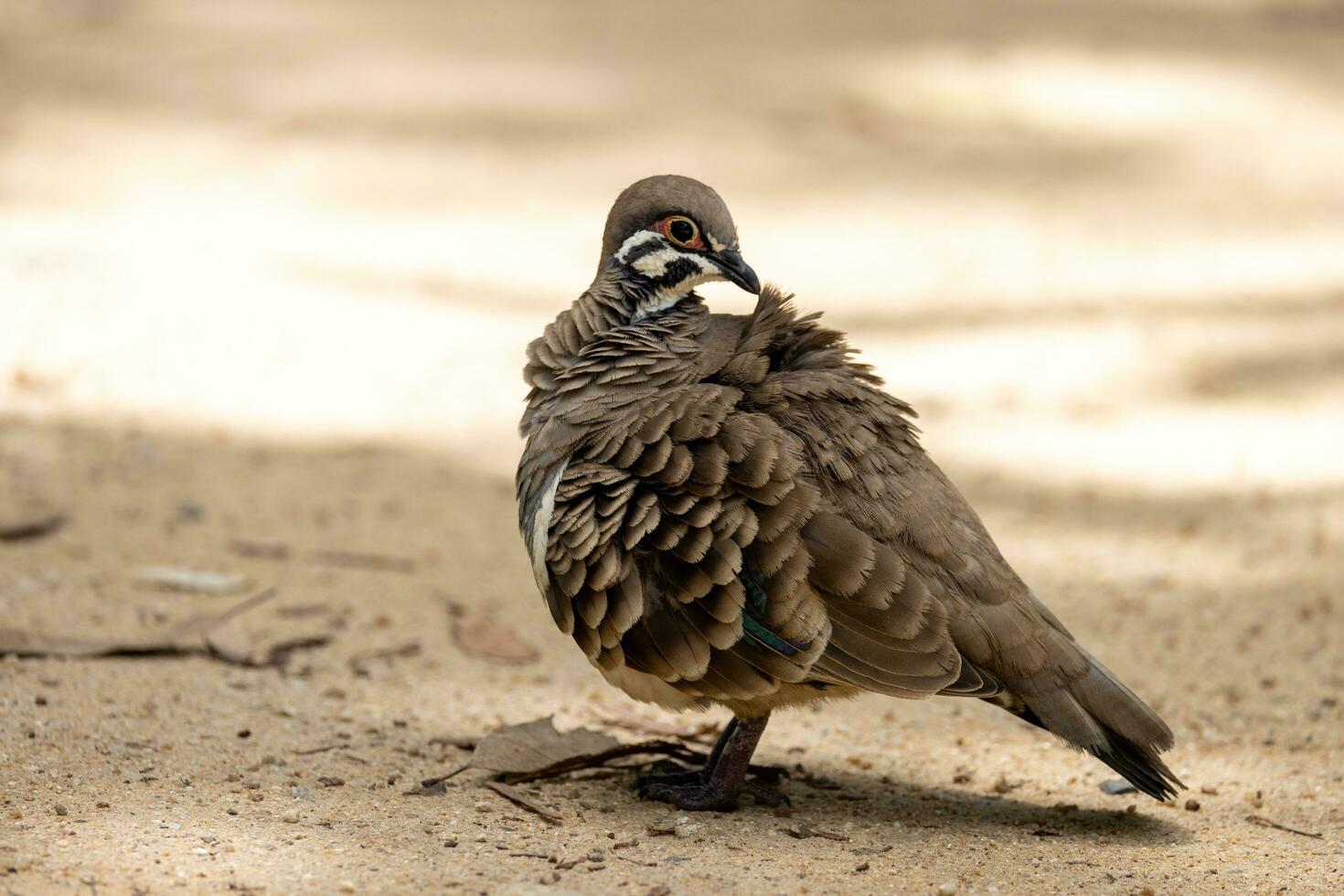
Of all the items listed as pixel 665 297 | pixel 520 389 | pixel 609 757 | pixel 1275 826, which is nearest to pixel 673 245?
pixel 665 297

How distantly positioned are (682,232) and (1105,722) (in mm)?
1736

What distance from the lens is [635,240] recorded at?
169 inches

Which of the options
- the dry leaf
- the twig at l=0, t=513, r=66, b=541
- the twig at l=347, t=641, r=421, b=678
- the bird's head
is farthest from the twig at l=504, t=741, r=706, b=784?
the twig at l=0, t=513, r=66, b=541

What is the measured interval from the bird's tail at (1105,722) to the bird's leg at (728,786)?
2.05 feet

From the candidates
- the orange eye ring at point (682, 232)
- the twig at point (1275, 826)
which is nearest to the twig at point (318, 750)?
the orange eye ring at point (682, 232)

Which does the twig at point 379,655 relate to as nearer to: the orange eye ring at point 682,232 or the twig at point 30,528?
the twig at point 30,528

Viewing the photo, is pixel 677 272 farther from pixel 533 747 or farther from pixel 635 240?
pixel 533 747

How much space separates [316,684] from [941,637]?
2094 millimetres

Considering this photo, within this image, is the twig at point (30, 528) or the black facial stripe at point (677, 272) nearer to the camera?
the black facial stripe at point (677, 272)

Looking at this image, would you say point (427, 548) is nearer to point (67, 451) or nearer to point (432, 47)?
point (67, 451)

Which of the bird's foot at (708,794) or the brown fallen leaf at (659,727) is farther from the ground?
the bird's foot at (708,794)

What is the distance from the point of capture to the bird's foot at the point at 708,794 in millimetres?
3871

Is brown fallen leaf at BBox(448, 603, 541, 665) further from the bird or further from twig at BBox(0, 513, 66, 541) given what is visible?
twig at BBox(0, 513, 66, 541)

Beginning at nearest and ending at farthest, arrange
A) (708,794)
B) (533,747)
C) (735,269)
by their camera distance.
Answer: (708,794) → (533,747) → (735,269)
